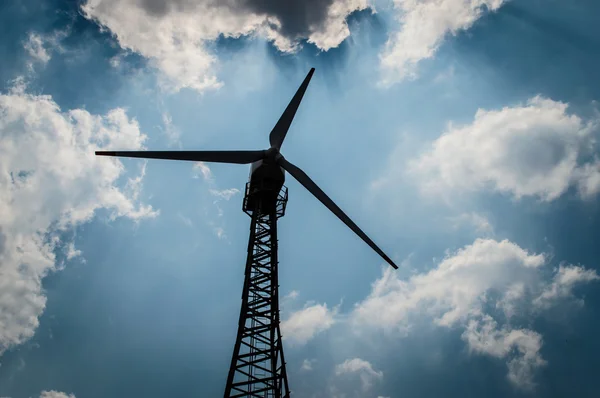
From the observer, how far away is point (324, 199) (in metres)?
29.9

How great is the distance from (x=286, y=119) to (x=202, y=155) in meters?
7.25

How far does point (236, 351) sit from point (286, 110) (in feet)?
59.4

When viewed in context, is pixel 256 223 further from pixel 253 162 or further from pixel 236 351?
pixel 236 351

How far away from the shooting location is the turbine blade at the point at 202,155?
88.4 ft

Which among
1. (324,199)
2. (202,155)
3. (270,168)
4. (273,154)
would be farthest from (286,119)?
(202,155)

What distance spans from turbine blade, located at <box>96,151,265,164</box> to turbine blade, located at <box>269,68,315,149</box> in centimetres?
169

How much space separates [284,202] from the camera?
97.9 ft

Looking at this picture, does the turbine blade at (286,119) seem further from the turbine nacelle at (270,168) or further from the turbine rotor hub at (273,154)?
the turbine rotor hub at (273,154)

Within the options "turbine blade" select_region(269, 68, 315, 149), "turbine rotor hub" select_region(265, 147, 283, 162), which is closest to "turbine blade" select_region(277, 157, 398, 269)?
"turbine rotor hub" select_region(265, 147, 283, 162)

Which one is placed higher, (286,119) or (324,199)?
(286,119)

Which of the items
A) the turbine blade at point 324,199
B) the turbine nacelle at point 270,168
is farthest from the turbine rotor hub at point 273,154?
the turbine blade at point 324,199

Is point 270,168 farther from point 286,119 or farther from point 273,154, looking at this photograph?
point 286,119

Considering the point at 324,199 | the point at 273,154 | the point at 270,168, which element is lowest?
the point at 324,199

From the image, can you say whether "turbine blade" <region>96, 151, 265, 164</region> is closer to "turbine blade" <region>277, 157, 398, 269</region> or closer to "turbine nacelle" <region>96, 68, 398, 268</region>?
"turbine nacelle" <region>96, 68, 398, 268</region>
